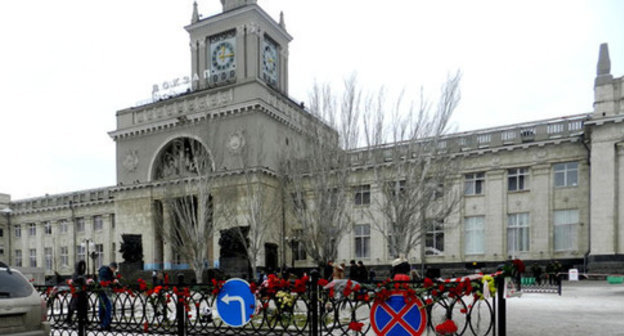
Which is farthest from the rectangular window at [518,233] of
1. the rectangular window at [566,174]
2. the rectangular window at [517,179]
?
the rectangular window at [566,174]

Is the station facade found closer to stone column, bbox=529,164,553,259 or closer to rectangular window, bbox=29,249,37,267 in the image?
stone column, bbox=529,164,553,259

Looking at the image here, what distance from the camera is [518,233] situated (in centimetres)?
3231

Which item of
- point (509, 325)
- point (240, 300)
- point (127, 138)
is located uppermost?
point (127, 138)

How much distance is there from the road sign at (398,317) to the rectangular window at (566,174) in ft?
100

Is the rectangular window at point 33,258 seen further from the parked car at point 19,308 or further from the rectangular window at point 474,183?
the parked car at point 19,308

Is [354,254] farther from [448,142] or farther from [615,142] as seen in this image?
[615,142]

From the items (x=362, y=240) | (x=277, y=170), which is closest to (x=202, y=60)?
(x=277, y=170)

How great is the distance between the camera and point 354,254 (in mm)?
37719

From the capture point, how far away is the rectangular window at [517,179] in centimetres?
3253

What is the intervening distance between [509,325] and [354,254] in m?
27.7

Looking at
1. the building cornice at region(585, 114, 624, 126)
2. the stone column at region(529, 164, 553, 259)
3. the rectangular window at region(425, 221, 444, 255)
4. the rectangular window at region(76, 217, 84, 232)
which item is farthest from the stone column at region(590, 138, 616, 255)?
the rectangular window at region(76, 217, 84, 232)

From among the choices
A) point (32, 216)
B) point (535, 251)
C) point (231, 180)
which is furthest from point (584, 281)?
point (32, 216)

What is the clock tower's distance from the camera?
141ft

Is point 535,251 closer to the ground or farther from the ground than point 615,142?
closer to the ground
